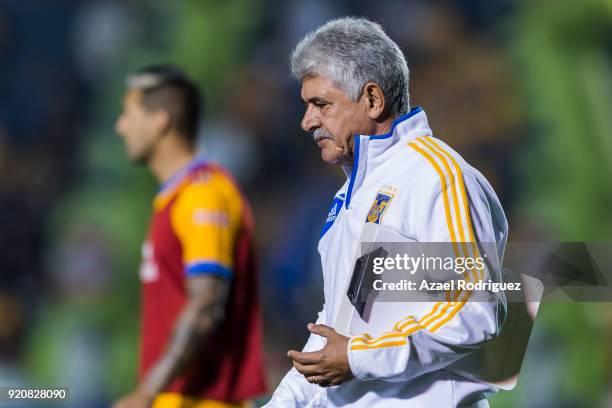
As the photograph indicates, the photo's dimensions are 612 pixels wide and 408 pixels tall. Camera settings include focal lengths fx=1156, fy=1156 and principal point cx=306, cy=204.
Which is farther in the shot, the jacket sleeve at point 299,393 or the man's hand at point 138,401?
the man's hand at point 138,401

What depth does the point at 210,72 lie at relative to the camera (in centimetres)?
763

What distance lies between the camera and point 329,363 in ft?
7.69

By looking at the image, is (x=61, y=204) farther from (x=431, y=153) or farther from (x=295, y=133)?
(x=431, y=153)

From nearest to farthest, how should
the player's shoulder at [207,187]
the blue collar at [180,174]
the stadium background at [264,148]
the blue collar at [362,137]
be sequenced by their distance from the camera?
the blue collar at [362,137] → the player's shoulder at [207,187] → the blue collar at [180,174] → the stadium background at [264,148]

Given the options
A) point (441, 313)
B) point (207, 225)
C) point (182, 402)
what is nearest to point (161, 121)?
point (207, 225)

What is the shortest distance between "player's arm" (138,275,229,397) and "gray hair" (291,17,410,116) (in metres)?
1.57

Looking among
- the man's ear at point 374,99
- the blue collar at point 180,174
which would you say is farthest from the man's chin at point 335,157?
the blue collar at point 180,174

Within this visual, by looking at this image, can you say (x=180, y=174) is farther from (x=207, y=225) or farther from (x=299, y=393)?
(x=299, y=393)

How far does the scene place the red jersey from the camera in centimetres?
410

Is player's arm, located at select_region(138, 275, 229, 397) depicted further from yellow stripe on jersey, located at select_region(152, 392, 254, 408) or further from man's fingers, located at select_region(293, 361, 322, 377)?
man's fingers, located at select_region(293, 361, 322, 377)

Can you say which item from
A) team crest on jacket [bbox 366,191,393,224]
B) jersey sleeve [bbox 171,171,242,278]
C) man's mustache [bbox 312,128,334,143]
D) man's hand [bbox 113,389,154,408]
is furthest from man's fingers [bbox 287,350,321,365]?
jersey sleeve [bbox 171,171,242,278]

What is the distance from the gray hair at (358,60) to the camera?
2570 mm

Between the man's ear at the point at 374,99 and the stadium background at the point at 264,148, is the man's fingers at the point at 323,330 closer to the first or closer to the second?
the man's ear at the point at 374,99

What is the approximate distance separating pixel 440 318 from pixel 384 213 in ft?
0.89
